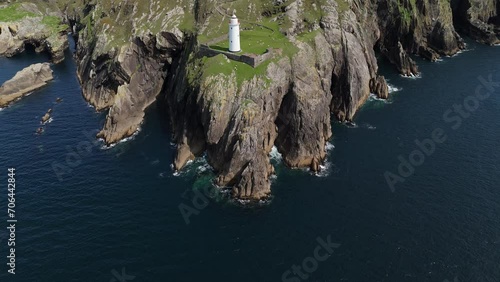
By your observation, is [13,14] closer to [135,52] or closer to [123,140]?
A: [135,52]

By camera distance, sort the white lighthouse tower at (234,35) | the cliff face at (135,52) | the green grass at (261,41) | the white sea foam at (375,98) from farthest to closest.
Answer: the white sea foam at (375,98), the cliff face at (135,52), the green grass at (261,41), the white lighthouse tower at (234,35)

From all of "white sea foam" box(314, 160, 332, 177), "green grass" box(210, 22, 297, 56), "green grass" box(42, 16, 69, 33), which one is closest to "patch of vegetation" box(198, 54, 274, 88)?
"green grass" box(210, 22, 297, 56)

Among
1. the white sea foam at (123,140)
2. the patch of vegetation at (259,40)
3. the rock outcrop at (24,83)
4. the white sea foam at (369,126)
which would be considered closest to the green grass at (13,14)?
the rock outcrop at (24,83)

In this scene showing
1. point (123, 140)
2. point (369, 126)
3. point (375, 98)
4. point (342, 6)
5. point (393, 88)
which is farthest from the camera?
point (393, 88)

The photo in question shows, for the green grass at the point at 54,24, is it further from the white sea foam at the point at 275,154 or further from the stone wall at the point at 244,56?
the white sea foam at the point at 275,154

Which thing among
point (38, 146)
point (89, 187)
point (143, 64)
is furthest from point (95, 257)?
point (143, 64)

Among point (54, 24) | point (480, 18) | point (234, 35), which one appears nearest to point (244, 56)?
point (234, 35)
